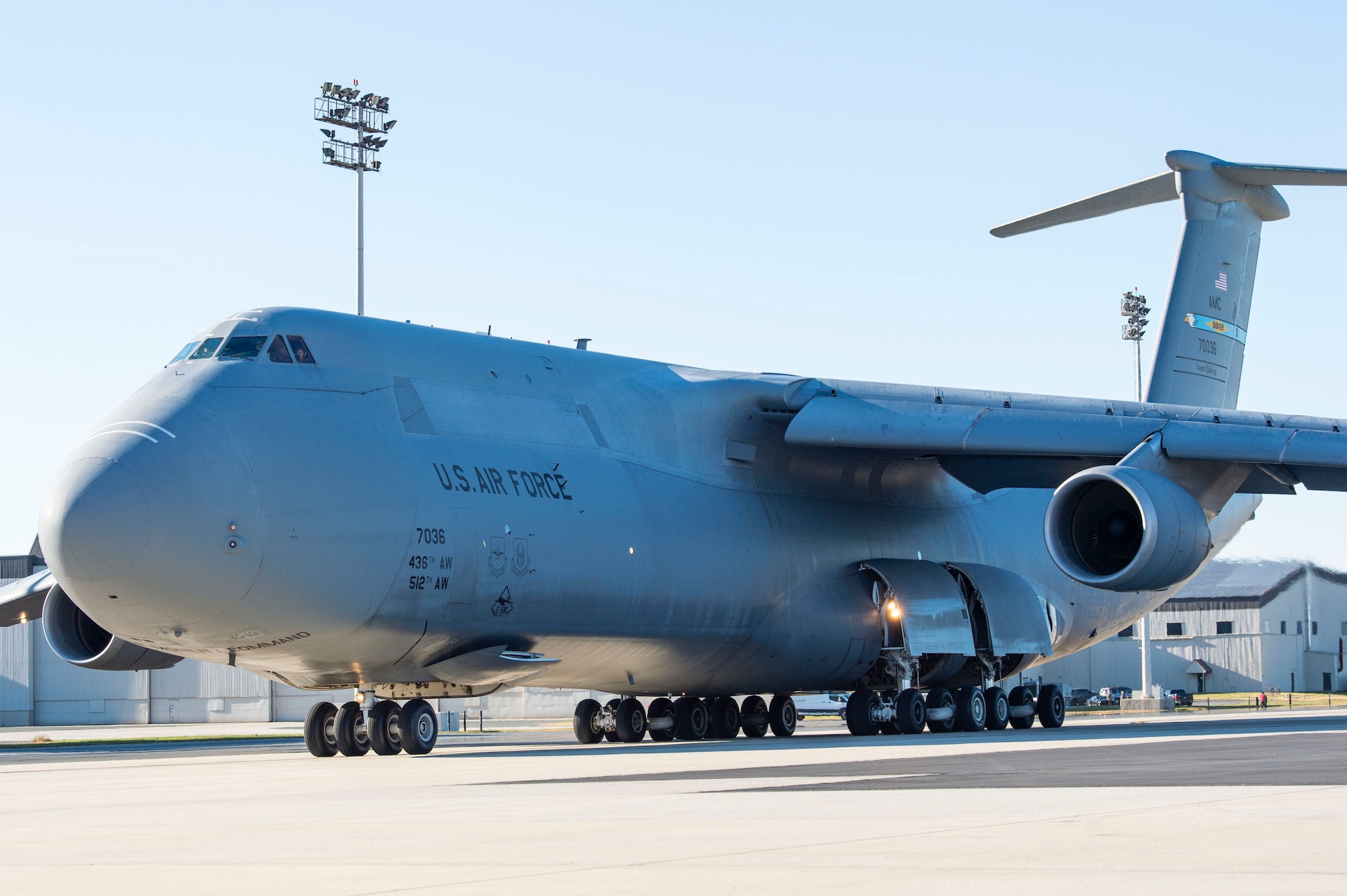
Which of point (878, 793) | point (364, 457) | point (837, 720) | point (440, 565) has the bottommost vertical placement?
point (837, 720)

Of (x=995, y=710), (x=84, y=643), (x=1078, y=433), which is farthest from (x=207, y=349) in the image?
(x=995, y=710)

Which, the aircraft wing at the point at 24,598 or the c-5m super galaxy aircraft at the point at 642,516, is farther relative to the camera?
the aircraft wing at the point at 24,598

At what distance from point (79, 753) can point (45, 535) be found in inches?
386

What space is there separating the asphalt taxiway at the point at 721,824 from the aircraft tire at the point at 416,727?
5.57 ft

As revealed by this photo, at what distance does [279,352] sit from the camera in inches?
594

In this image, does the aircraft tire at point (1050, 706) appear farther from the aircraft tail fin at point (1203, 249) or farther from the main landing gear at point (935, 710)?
the aircraft tail fin at point (1203, 249)

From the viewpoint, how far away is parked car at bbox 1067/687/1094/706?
49600 millimetres

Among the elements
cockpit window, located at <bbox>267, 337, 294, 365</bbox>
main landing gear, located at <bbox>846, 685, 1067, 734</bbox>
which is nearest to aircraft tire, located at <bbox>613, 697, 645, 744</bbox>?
main landing gear, located at <bbox>846, 685, 1067, 734</bbox>

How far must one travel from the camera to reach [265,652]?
14867mm

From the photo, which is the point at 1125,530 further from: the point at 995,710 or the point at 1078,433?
the point at 995,710

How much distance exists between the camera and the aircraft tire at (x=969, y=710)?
2042cm

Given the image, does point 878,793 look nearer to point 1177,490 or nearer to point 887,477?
point 1177,490

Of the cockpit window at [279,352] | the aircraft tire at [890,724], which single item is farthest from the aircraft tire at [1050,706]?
the cockpit window at [279,352]

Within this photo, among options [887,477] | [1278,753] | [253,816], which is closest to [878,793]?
[253,816]
